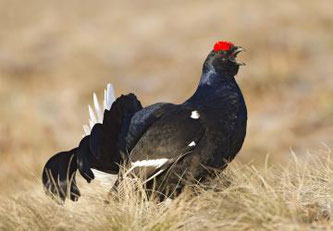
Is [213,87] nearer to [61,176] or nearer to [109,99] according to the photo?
[109,99]

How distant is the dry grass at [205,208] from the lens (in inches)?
129

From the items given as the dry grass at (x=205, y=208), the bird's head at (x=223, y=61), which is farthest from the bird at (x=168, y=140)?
the dry grass at (x=205, y=208)

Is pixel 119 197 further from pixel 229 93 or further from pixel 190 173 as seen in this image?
pixel 229 93

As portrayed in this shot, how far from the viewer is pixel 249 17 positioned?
13109mm

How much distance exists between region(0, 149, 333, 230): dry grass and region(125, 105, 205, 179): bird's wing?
0.47ft

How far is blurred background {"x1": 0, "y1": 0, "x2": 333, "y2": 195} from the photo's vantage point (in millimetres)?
8578

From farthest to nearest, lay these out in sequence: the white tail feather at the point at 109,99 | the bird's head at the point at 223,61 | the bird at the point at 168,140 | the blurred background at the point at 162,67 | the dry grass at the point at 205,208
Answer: the blurred background at the point at 162,67
the white tail feather at the point at 109,99
the bird's head at the point at 223,61
the bird at the point at 168,140
the dry grass at the point at 205,208

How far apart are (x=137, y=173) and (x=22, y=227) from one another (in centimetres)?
71

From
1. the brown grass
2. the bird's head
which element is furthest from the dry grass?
the bird's head

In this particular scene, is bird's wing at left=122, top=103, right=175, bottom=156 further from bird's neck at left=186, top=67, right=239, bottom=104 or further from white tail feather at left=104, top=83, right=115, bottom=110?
white tail feather at left=104, top=83, right=115, bottom=110

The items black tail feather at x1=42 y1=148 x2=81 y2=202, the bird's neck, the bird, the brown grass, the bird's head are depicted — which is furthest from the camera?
the bird's head

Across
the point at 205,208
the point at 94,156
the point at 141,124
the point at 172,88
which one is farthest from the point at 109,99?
the point at 172,88

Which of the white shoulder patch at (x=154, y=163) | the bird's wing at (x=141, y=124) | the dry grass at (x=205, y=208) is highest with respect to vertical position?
the bird's wing at (x=141, y=124)

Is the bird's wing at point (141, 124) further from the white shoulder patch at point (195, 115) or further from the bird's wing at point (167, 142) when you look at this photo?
the white shoulder patch at point (195, 115)
